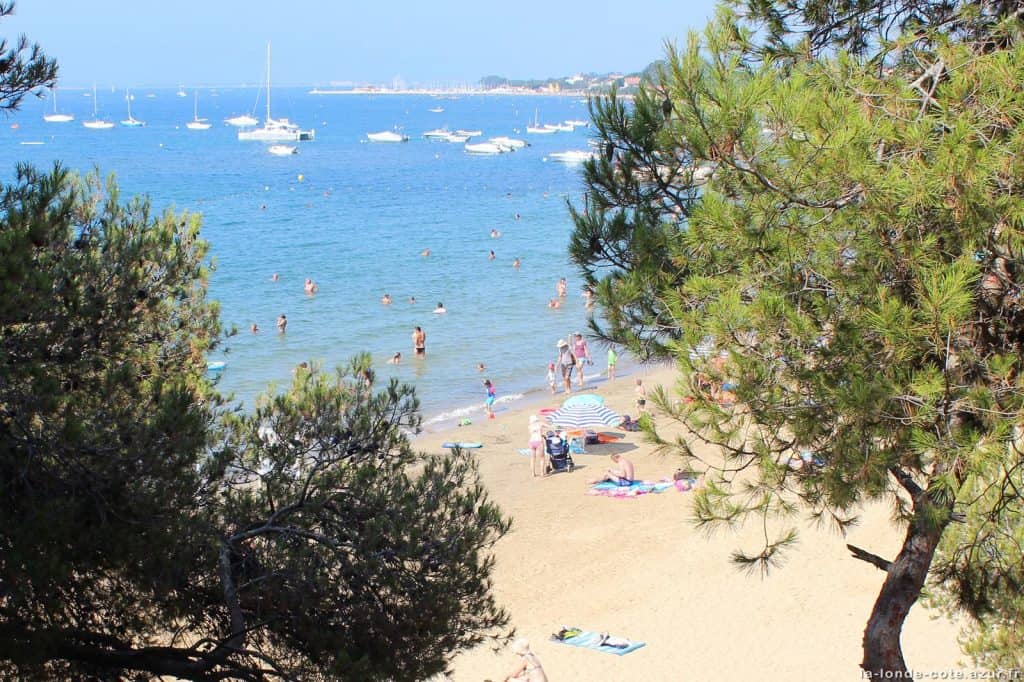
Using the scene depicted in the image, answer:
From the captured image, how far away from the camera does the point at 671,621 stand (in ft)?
38.0

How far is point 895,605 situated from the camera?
5762 millimetres

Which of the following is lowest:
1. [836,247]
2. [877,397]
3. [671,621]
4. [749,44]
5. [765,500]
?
[671,621]

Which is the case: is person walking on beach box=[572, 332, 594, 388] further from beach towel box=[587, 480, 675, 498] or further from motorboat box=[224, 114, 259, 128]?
motorboat box=[224, 114, 259, 128]

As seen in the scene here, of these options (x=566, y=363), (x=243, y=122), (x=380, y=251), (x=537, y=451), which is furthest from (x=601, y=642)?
(x=243, y=122)

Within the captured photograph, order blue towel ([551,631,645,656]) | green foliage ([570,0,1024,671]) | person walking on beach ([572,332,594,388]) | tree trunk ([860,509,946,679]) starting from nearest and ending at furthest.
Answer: green foliage ([570,0,1024,671]) < tree trunk ([860,509,946,679]) < blue towel ([551,631,645,656]) < person walking on beach ([572,332,594,388])

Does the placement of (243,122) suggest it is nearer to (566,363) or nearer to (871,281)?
(566,363)

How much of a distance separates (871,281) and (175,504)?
131 inches

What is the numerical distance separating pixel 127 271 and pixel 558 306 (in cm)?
2822

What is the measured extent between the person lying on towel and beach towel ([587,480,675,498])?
0.23 feet

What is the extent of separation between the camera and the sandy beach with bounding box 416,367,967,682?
1037 cm

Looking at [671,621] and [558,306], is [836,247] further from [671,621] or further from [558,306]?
[558,306]

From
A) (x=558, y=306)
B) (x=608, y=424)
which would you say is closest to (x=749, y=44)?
(x=608, y=424)

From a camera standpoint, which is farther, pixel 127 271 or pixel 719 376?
pixel 127 271

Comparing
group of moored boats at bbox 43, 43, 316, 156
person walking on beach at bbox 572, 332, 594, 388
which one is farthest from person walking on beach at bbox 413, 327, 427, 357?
group of moored boats at bbox 43, 43, 316, 156
